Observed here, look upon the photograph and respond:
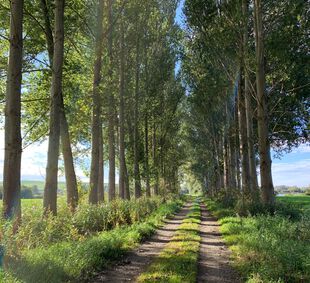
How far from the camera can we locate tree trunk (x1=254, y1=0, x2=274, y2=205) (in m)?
15.9

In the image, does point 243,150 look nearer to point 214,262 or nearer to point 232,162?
point 232,162

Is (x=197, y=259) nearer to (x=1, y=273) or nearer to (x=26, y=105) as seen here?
(x=1, y=273)

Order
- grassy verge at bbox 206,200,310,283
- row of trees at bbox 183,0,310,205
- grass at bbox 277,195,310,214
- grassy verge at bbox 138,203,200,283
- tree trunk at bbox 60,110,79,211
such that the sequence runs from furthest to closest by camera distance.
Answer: grass at bbox 277,195,310,214 → row of trees at bbox 183,0,310,205 → tree trunk at bbox 60,110,79,211 → grassy verge at bbox 138,203,200,283 → grassy verge at bbox 206,200,310,283

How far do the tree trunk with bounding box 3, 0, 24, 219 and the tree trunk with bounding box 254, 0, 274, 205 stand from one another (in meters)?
10.8

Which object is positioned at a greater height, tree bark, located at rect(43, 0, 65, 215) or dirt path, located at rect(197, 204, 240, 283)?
tree bark, located at rect(43, 0, 65, 215)

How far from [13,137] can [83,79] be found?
1103 cm

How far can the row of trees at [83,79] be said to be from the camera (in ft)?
30.0

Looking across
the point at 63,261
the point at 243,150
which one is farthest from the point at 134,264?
the point at 243,150

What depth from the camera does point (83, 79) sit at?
19.2m

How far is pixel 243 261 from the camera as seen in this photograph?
26.3 ft

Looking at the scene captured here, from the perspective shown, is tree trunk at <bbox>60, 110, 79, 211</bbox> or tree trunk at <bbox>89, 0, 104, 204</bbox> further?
tree trunk at <bbox>89, 0, 104, 204</bbox>

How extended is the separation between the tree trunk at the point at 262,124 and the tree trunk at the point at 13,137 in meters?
10.8

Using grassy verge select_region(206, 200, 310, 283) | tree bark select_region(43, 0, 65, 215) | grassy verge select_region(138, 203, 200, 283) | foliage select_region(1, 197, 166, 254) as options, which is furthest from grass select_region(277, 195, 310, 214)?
tree bark select_region(43, 0, 65, 215)

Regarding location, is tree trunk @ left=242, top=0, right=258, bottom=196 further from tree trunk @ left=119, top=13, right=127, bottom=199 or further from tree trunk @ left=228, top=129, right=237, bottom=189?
tree trunk @ left=228, top=129, right=237, bottom=189
